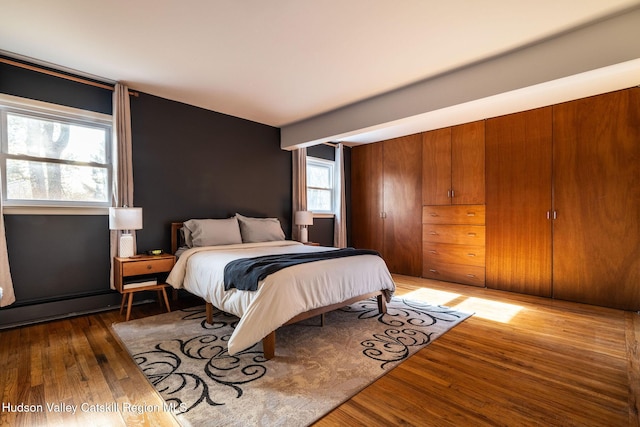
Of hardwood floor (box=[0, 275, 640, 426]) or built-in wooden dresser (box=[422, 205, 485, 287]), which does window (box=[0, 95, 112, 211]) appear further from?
built-in wooden dresser (box=[422, 205, 485, 287])

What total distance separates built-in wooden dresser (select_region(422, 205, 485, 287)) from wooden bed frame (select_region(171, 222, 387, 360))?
1.96 meters

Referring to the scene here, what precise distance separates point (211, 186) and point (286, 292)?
2.46 meters

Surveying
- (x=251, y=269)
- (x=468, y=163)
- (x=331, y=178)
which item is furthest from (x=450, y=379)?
(x=331, y=178)

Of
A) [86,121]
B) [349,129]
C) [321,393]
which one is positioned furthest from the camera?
[349,129]

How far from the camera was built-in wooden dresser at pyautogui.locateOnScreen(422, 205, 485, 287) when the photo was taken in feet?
14.1

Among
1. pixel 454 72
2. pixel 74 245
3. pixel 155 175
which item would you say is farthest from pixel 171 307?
pixel 454 72

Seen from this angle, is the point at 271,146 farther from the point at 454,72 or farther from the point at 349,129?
the point at 454,72

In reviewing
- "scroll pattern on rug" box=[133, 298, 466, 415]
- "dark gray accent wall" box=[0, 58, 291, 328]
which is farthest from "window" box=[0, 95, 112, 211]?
"scroll pattern on rug" box=[133, 298, 466, 415]

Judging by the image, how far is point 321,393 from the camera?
1711 mm

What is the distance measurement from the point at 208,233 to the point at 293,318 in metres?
1.80

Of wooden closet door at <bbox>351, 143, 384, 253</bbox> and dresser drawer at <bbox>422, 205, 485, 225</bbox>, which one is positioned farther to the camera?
wooden closet door at <bbox>351, 143, 384, 253</bbox>

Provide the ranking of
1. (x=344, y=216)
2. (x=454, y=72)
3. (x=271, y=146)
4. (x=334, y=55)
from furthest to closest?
(x=344, y=216) → (x=271, y=146) → (x=454, y=72) → (x=334, y=55)

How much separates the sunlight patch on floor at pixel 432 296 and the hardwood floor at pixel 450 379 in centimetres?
72

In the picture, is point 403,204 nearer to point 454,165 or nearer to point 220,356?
point 454,165
